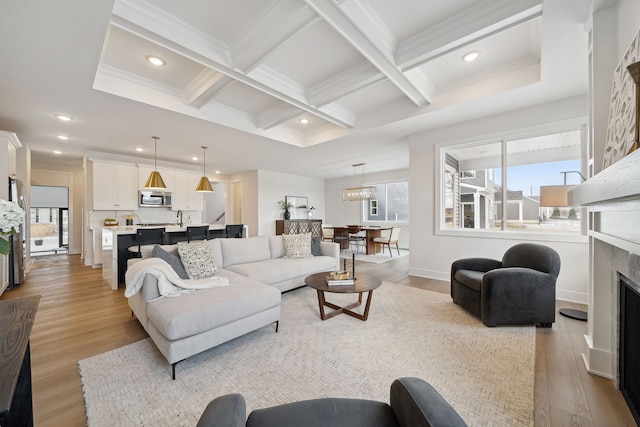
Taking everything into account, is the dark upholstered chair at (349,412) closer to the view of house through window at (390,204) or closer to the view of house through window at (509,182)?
the view of house through window at (509,182)

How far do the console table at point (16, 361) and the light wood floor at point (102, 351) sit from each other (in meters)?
0.53

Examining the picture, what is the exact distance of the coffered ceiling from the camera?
208 cm

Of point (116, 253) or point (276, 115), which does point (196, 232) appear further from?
point (276, 115)

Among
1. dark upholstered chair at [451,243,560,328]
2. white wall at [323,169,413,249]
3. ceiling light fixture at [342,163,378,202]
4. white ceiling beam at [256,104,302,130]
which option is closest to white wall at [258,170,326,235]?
white wall at [323,169,413,249]

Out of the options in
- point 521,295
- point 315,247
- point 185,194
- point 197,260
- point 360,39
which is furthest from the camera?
point 185,194

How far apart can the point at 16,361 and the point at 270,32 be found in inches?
102

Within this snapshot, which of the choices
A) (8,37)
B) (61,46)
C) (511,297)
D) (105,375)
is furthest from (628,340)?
(8,37)

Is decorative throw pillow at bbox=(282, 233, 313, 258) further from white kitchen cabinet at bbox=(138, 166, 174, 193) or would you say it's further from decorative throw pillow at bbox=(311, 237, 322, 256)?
white kitchen cabinet at bbox=(138, 166, 174, 193)

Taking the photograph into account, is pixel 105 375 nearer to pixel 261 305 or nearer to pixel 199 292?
pixel 199 292

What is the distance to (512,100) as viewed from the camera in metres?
3.35

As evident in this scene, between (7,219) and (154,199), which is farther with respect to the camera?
(154,199)

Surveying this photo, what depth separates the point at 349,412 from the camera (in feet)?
3.22

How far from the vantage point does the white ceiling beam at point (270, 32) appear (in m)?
2.05

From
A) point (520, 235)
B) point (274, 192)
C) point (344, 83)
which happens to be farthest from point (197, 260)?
point (274, 192)
